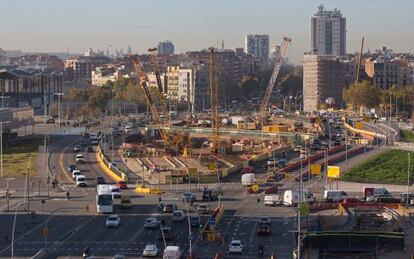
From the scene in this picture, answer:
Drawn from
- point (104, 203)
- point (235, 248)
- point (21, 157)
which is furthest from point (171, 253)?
point (21, 157)

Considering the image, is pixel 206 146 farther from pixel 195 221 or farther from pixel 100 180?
pixel 195 221

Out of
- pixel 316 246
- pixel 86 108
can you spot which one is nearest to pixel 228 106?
pixel 86 108

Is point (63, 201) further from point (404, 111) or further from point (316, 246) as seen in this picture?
point (404, 111)

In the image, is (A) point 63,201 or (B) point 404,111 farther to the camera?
(B) point 404,111

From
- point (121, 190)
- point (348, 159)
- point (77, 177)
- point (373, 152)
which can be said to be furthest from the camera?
point (373, 152)

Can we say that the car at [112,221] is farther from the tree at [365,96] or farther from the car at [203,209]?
the tree at [365,96]

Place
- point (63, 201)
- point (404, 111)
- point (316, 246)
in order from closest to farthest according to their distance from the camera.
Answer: point (316, 246) < point (63, 201) < point (404, 111)
